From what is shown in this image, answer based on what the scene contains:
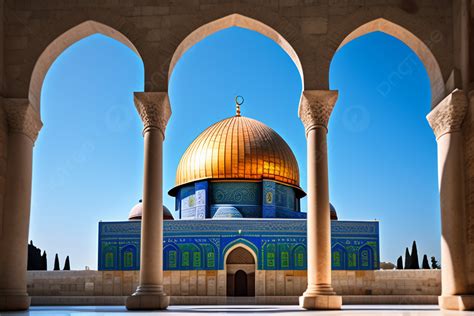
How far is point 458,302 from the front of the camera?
10.9 m

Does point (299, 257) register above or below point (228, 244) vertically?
below

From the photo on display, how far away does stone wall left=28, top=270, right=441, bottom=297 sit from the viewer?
76.8 feet

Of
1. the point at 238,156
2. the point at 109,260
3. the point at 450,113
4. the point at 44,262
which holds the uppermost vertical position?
the point at 238,156

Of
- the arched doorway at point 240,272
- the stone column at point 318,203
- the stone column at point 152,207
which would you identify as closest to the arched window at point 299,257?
the arched doorway at point 240,272

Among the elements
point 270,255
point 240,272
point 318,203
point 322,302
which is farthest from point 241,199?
point 322,302

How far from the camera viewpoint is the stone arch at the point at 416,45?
473 inches

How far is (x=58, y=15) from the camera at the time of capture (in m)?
12.3

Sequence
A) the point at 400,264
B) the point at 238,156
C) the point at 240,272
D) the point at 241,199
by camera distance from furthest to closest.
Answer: the point at 400,264 < the point at 238,156 < the point at 241,199 < the point at 240,272

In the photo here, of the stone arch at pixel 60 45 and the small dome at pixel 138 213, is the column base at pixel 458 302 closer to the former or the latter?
the stone arch at pixel 60 45

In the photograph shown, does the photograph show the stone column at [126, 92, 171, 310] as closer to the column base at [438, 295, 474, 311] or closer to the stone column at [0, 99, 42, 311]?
the stone column at [0, 99, 42, 311]

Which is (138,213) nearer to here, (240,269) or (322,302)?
(240,269)

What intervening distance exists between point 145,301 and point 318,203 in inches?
138

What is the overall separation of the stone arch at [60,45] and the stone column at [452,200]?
227 inches

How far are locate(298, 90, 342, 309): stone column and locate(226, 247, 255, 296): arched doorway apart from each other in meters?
13.6
